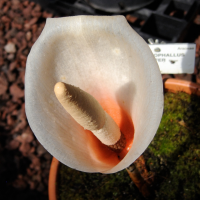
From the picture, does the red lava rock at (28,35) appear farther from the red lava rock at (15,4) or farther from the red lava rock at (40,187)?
the red lava rock at (40,187)

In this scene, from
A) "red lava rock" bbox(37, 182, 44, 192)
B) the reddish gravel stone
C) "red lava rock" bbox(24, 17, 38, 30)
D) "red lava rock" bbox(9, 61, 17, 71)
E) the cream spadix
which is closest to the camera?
the cream spadix

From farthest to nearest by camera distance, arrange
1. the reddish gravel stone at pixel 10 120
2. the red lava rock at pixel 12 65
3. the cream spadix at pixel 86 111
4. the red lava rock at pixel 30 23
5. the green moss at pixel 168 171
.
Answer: the red lava rock at pixel 30 23, the red lava rock at pixel 12 65, the reddish gravel stone at pixel 10 120, the green moss at pixel 168 171, the cream spadix at pixel 86 111

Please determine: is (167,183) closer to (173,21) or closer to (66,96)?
(66,96)

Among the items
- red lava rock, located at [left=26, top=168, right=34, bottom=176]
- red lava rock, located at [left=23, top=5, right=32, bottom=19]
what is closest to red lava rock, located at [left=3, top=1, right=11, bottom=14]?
red lava rock, located at [left=23, top=5, right=32, bottom=19]

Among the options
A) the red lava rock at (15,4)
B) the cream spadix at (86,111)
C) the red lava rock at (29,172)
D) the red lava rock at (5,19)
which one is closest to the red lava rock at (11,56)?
the red lava rock at (5,19)

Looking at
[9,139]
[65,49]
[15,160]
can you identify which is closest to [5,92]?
[9,139]

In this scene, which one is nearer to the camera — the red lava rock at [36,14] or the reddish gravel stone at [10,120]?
the reddish gravel stone at [10,120]

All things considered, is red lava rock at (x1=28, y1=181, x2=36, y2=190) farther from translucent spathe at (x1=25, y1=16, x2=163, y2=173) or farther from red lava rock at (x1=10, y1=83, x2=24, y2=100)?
translucent spathe at (x1=25, y1=16, x2=163, y2=173)
